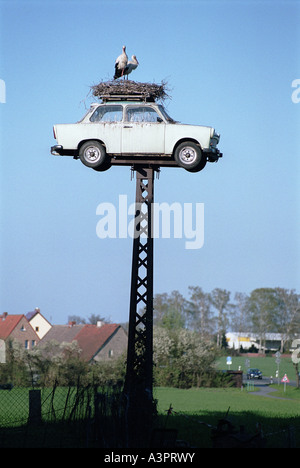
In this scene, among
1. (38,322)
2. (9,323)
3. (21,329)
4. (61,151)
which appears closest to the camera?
(61,151)

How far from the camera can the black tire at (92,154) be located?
17.1 m

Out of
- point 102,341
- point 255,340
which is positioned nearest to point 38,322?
point 102,341

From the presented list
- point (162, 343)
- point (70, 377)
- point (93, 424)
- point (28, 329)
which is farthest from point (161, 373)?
point (93, 424)

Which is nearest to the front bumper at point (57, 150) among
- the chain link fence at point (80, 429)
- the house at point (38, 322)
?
the chain link fence at point (80, 429)

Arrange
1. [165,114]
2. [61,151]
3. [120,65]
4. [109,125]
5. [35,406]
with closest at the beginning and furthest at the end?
[35,406]
[109,125]
[165,114]
[120,65]
[61,151]

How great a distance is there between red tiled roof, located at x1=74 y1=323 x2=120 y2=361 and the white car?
44950 mm

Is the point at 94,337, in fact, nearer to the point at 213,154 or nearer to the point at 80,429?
the point at 213,154

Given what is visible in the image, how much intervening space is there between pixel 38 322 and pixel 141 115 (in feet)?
216

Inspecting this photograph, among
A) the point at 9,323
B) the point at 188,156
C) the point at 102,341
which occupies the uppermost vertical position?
the point at 188,156

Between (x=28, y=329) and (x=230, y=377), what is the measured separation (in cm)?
2262

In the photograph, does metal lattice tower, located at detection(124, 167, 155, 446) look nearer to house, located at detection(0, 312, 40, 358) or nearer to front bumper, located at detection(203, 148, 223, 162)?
front bumper, located at detection(203, 148, 223, 162)

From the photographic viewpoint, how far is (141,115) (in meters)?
17.2

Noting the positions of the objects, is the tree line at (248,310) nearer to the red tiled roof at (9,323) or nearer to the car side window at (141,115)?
the red tiled roof at (9,323)
